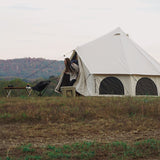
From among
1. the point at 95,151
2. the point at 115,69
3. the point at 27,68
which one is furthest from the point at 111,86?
the point at 27,68

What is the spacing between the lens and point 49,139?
4789 millimetres

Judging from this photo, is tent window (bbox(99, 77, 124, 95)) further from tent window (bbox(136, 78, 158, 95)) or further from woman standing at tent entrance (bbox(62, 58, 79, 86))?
woman standing at tent entrance (bbox(62, 58, 79, 86))

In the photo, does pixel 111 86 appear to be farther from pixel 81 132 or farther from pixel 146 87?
pixel 81 132

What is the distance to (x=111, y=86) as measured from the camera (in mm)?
13172

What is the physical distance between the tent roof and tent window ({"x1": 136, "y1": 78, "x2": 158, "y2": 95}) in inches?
14.8

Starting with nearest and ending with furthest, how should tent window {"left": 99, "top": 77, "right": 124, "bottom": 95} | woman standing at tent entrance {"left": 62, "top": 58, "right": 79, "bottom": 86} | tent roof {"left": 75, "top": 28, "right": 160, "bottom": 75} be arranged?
tent window {"left": 99, "top": 77, "right": 124, "bottom": 95}
tent roof {"left": 75, "top": 28, "right": 160, "bottom": 75}
woman standing at tent entrance {"left": 62, "top": 58, "right": 79, "bottom": 86}

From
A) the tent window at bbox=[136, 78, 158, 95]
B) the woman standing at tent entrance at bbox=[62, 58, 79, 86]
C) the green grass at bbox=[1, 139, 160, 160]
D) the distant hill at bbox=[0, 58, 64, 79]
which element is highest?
the distant hill at bbox=[0, 58, 64, 79]

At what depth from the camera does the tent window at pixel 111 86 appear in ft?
43.1

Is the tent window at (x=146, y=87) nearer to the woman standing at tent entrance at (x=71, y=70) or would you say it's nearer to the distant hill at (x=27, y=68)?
the woman standing at tent entrance at (x=71, y=70)

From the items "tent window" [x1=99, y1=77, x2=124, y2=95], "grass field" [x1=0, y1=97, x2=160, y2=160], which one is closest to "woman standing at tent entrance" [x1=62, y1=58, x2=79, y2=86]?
"tent window" [x1=99, y1=77, x2=124, y2=95]

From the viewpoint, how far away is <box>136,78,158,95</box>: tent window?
13.4 meters

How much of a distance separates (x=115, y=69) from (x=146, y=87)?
1.70 meters

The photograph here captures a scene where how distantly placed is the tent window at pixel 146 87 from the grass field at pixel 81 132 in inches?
228

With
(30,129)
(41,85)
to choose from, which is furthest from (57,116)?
(41,85)
